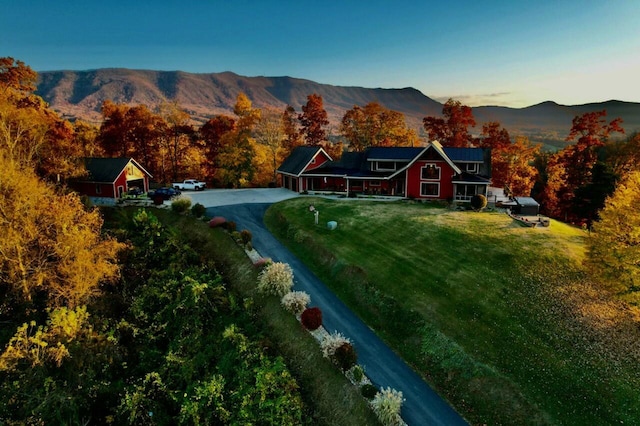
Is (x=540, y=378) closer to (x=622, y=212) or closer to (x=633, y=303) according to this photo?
(x=633, y=303)

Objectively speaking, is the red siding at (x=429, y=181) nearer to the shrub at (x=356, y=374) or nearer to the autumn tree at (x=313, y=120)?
the autumn tree at (x=313, y=120)

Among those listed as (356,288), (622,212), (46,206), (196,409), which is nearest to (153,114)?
(46,206)

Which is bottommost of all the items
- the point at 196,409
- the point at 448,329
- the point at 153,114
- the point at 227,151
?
the point at 196,409

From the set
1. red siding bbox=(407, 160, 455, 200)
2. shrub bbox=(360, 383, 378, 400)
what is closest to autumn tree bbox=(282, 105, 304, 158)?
red siding bbox=(407, 160, 455, 200)

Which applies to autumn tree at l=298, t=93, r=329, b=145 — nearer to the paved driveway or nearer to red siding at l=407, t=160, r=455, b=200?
the paved driveway

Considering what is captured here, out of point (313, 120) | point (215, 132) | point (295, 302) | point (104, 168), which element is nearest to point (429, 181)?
point (313, 120)

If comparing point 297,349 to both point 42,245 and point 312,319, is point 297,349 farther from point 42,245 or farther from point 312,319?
point 42,245
